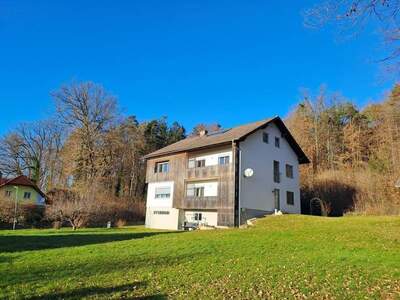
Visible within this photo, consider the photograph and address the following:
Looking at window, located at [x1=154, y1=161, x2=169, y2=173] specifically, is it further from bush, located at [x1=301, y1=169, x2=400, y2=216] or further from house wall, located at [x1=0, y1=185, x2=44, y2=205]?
house wall, located at [x1=0, y1=185, x2=44, y2=205]

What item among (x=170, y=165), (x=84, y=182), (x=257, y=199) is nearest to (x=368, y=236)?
(x=257, y=199)

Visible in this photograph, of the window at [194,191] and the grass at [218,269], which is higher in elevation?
the window at [194,191]

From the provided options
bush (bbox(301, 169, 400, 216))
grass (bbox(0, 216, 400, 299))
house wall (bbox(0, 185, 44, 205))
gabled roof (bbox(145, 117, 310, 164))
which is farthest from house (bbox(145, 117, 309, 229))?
house wall (bbox(0, 185, 44, 205))

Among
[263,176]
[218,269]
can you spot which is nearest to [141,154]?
[263,176]

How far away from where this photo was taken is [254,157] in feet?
97.5

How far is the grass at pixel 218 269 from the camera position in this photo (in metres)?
8.29

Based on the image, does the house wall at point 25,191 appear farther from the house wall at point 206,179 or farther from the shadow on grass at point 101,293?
the shadow on grass at point 101,293

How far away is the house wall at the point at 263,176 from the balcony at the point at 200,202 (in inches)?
101

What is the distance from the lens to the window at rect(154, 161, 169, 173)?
117 feet

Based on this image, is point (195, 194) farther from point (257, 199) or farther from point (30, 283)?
point (30, 283)

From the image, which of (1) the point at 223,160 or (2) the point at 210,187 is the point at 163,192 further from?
(1) the point at 223,160

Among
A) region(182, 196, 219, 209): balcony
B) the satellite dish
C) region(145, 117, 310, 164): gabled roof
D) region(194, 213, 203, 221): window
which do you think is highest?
region(145, 117, 310, 164): gabled roof

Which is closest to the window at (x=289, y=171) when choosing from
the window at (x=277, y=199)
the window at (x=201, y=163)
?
the window at (x=277, y=199)

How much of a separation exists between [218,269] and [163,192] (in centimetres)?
2483
